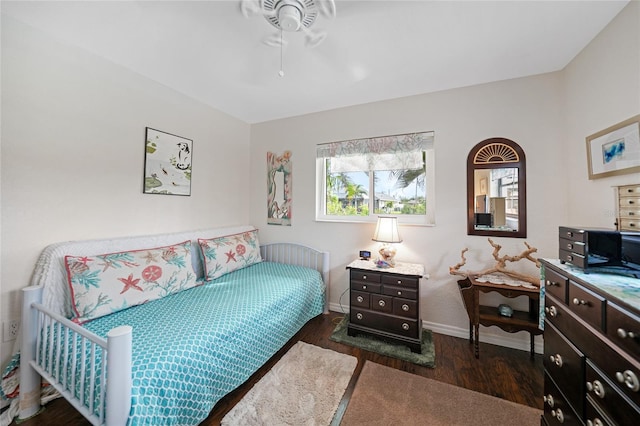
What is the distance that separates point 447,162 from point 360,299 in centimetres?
165

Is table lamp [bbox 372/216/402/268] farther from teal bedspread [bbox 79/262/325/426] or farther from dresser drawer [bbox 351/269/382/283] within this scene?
teal bedspread [bbox 79/262/325/426]

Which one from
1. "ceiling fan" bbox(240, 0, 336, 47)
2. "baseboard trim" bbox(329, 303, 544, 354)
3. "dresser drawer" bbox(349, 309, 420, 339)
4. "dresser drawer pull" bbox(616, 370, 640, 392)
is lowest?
"baseboard trim" bbox(329, 303, 544, 354)

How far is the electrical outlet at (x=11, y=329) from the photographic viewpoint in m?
1.49

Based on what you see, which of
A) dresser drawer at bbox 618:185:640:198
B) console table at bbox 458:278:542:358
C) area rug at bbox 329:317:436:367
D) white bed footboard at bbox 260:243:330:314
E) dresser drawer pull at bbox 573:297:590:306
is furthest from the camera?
white bed footboard at bbox 260:243:330:314

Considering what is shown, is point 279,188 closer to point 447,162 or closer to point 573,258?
point 447,162

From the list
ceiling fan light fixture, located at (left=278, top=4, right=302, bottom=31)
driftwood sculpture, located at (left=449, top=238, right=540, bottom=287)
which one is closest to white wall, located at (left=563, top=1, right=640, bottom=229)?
driftwood sculpture, located at (left=449, top=238, right=540, bottom=287)

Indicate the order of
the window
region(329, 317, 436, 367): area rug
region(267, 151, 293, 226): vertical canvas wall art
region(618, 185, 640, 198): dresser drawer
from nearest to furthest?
1. region(618, 185, 640, 198): dresser drawer
2. region(329, 317, 436, 367): area rug
3. the window
4. region(267, 151, 293, 226): vertical canvas wall art

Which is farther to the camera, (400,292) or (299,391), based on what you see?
(400,292)

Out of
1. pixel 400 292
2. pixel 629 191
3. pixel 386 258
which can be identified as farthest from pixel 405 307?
pixel 629 191

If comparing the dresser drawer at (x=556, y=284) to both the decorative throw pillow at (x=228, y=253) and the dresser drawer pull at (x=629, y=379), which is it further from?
the decorative throw pillow at (x=228, y=253)

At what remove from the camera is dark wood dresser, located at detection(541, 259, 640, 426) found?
745 mm

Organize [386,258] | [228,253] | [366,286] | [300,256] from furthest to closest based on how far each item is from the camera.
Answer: [300,256] < [228,253] < [386,258] < [366,286]

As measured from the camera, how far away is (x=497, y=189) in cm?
224

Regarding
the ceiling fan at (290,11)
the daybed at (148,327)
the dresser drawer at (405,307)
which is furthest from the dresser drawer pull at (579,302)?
the ceiling fan at (290,11)
